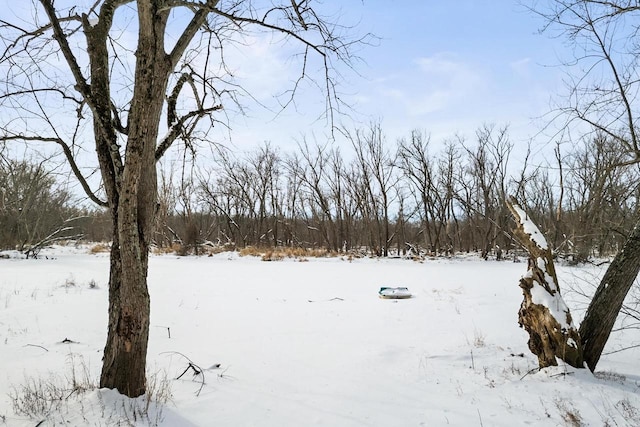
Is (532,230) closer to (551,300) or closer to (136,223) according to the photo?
(551,300)

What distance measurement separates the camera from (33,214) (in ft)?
73.9

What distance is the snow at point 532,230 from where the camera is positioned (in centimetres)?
462

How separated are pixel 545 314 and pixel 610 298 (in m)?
0.81

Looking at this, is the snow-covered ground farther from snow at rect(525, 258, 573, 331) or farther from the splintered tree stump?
snow at rect(525, 258, 573, 331)

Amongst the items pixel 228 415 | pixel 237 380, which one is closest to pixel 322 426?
pixel 228 415

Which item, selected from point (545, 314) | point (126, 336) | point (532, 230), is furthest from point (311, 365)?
point (532, 230)

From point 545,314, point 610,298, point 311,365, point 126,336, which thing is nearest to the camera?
point 126,336

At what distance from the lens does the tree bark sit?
14.4 feet

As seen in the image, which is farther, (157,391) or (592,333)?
(592,333)

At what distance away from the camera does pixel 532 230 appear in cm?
473

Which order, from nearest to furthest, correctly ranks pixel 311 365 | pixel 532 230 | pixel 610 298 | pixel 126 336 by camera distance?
1. pixel 126 336
2. pixel 610 298
3. pixel 532 230
4. pixel 311 365

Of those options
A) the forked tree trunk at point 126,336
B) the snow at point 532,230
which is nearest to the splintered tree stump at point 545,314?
the snow at point 532,230

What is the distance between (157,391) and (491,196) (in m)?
26.7

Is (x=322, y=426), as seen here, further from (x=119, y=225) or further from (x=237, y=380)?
(x=119, y=225)
